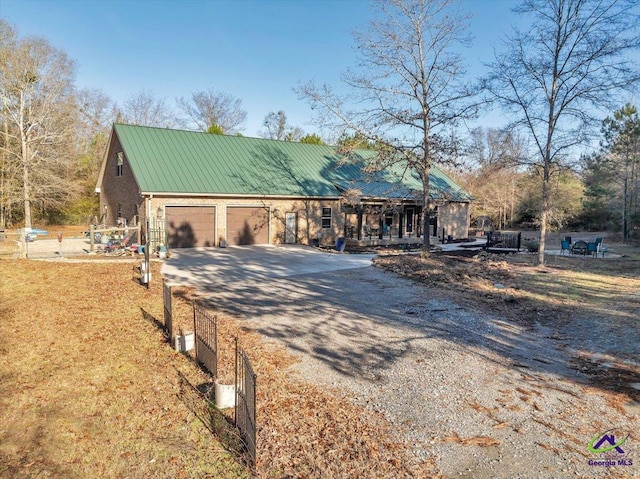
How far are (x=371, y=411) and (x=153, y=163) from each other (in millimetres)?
18866

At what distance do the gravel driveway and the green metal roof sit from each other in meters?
9.79

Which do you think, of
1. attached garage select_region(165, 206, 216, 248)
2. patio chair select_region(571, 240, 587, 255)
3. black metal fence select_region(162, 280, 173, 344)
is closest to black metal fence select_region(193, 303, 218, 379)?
black metal fence select_region(162, 280, 173, 344)

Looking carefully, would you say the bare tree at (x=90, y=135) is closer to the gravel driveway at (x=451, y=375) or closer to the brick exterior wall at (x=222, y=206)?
the brick exterior wall at (x=222, y=206)

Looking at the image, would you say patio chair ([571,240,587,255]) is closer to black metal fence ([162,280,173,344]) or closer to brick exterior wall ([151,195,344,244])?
brick exterior wall ([151,195,344,244])

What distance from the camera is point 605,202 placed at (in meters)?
38.7

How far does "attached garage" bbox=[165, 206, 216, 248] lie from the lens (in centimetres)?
1994

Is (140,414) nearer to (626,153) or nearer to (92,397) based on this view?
(92,397)

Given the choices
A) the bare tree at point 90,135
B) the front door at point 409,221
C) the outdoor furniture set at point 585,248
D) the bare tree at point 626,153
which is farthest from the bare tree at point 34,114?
the bare tree at point 626,153

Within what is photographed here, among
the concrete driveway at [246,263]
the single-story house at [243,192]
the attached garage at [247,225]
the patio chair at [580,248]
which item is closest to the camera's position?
the concrete driveway at [246,263]

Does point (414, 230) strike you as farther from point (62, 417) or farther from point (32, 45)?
point (32, 45)

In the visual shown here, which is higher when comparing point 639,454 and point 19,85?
point 19,85

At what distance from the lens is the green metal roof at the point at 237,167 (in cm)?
2028

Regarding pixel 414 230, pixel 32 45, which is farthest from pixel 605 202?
pixel 32 45

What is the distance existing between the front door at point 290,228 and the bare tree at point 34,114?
16.8 metres
